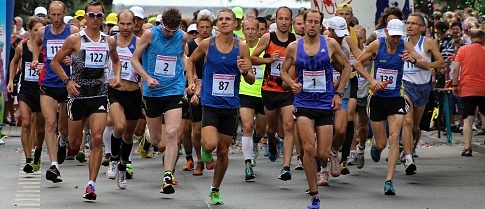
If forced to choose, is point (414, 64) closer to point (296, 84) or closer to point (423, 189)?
point (423, 189)

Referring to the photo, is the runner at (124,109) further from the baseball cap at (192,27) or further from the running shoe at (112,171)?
the baseball cap at (192,27)

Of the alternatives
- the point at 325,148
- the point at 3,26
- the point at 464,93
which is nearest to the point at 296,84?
the point at 325,148

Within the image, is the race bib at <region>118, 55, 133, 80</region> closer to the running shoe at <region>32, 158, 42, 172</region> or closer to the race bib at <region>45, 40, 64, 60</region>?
the race bib at <region>45, 40, 64, 60</region>

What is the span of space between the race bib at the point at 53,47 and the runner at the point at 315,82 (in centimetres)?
317

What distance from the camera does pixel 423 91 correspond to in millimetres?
15883

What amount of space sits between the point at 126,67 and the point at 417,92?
11.5 feet

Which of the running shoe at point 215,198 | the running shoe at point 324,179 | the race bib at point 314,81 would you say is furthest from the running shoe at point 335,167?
the running shoe at point 215,198

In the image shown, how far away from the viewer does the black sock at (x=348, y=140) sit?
1594cm

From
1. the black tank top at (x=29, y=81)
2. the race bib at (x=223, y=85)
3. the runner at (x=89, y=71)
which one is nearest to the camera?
the race bib at (x=223, y=85)

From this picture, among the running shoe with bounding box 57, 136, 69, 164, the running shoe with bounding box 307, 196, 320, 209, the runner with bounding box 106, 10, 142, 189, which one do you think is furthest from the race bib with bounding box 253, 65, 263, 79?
the running shoe with bounding box 307, 196, 320, 209

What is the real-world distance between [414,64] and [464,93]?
4861 millimetres

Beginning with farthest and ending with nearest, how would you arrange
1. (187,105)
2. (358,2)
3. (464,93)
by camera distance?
(358,2) < (464,93) < (187,105)

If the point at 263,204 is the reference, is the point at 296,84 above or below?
above

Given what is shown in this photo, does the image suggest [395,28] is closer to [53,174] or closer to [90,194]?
[90,194]
